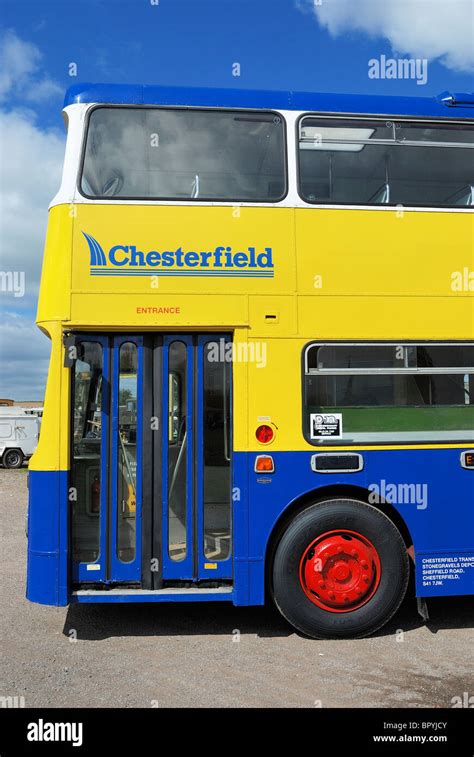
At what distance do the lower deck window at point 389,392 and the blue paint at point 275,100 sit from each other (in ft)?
6.78

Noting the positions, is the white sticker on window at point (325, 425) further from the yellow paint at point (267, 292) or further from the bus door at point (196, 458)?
the bus door at point (196, 458)

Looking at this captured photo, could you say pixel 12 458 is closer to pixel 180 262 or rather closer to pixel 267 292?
pixel 180 262

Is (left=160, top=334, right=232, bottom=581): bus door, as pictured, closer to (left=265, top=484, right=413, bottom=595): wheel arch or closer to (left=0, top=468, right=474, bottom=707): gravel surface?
(left=265, top=484, right=413, bottom=595): wheel arch

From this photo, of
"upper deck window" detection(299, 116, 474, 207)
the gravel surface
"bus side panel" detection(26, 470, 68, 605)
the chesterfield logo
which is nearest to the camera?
the gravel surface

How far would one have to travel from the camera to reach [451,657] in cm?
509

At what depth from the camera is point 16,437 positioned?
77.6 feet

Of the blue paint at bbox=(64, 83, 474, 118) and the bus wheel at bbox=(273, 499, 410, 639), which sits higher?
the blue paint at bbox=(64, 83, 474, 118)

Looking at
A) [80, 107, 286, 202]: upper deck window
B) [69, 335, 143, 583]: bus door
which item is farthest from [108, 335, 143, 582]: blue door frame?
[80, 107, 286, 202]: upper deck window

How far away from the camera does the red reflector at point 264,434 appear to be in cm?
534

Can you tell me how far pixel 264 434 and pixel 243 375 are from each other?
514 mm

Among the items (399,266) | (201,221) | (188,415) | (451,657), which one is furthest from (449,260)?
(451,657)

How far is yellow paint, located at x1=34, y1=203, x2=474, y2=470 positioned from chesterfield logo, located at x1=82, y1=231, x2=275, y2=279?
0.16ft

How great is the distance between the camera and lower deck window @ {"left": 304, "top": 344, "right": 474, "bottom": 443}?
543cm

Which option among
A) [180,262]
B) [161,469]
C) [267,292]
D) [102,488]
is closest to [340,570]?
[161,469]
